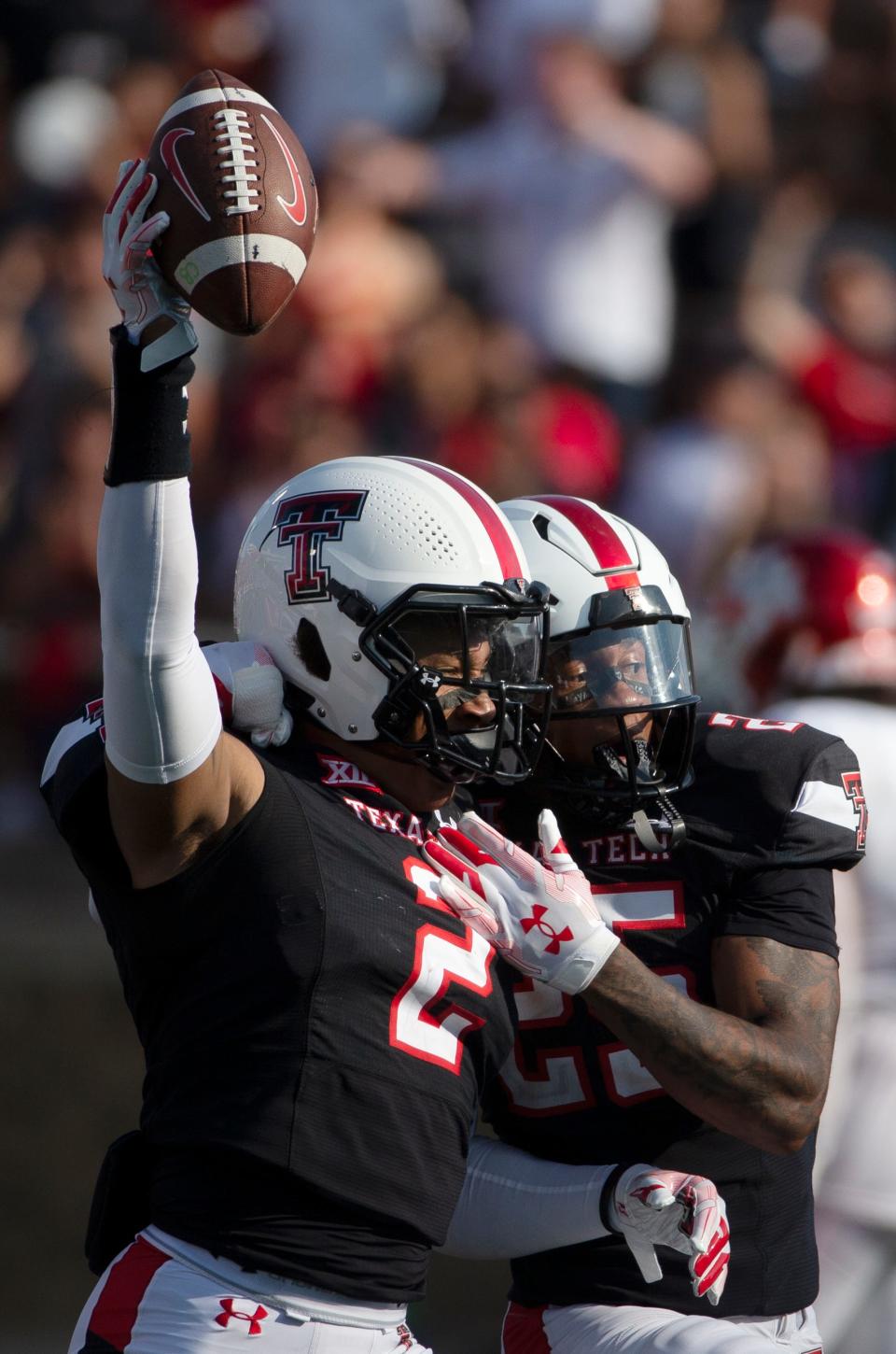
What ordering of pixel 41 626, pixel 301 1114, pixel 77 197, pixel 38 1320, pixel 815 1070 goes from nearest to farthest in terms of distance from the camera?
pixel 301 1114, pixel 815 1070, pixel 38 1320, pixel 41 626, pixel 77 197

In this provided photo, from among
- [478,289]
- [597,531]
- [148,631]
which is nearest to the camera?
[148,631]

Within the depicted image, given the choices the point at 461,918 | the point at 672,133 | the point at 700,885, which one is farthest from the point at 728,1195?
the point at 672,133

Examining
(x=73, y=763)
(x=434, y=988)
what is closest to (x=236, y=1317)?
(x=434, y=988)

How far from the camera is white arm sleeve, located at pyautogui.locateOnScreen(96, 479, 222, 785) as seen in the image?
1.97 m

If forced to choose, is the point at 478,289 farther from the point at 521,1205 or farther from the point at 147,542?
the point at 147,542

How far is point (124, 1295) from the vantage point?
2246 millimetres

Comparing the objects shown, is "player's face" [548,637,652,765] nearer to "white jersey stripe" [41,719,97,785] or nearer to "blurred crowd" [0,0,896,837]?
"white jersey stripe" [41,719,97,785]

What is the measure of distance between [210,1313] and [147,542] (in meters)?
0.97

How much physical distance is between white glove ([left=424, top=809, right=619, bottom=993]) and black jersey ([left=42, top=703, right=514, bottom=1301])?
0.24 ft

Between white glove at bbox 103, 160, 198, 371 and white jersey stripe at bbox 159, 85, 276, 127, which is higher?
white jersey stripe at bbox 159, 85, 276, 127

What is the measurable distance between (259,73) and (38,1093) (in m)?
3.85

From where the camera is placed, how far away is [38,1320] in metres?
5.02

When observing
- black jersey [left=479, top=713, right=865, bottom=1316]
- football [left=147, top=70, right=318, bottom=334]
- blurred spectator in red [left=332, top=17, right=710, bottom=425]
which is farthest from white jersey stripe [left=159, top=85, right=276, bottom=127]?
blurred spectator in red [left=332, top=17, right=710, bottom=425]

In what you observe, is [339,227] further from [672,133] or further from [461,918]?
[461,918]
